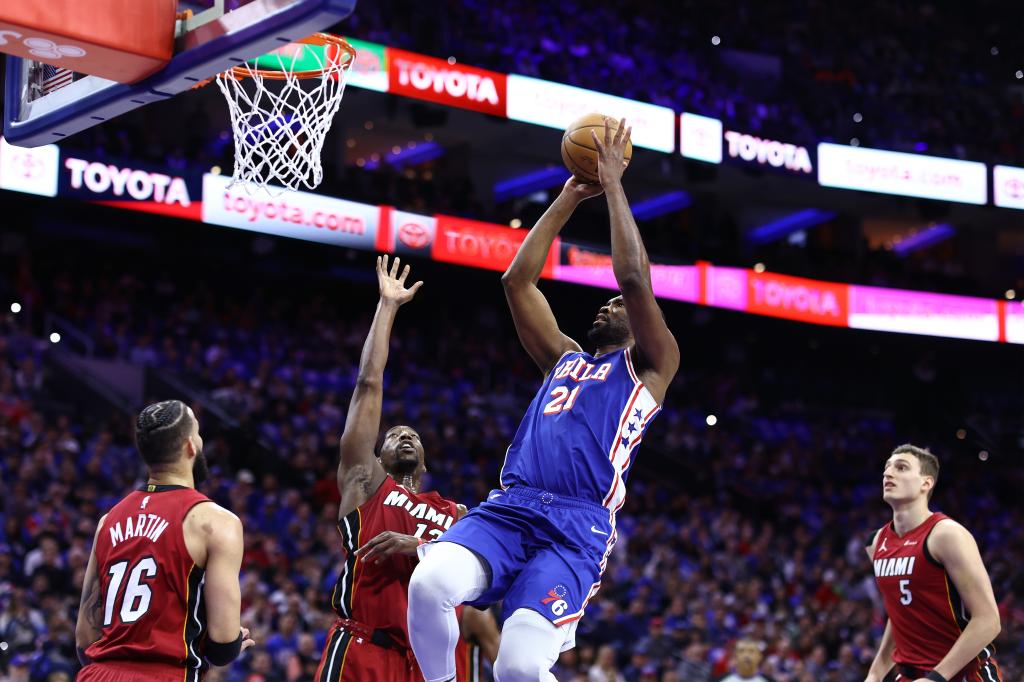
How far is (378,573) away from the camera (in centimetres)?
533

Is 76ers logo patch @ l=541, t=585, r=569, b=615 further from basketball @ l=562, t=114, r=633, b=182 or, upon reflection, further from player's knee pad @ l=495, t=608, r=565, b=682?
basketball @ l=562, t=114, r=633, b=182

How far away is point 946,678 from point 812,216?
70.3ft

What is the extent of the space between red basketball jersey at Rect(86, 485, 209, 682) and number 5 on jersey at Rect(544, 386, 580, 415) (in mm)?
1352

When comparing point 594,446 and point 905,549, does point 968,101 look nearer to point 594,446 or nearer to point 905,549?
point 905,549

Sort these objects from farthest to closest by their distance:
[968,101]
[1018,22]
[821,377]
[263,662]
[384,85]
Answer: [1018,22] → [821,377] → [968,101] → [384,85] → [263,662]

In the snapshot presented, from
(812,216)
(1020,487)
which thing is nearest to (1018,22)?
(812,216)

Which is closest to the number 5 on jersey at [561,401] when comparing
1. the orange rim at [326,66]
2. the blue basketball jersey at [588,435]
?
the blue basketball jersey at [588,435]

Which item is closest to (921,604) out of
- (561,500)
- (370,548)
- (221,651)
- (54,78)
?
(561,500)

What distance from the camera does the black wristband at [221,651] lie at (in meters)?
4.25

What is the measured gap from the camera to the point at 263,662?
9.97m

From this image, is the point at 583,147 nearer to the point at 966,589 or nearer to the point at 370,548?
the point at 370,548

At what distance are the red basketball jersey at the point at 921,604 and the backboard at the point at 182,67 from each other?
375 cm

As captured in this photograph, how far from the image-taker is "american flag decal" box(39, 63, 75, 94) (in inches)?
208

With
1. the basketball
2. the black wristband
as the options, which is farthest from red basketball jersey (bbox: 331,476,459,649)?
the basketball
